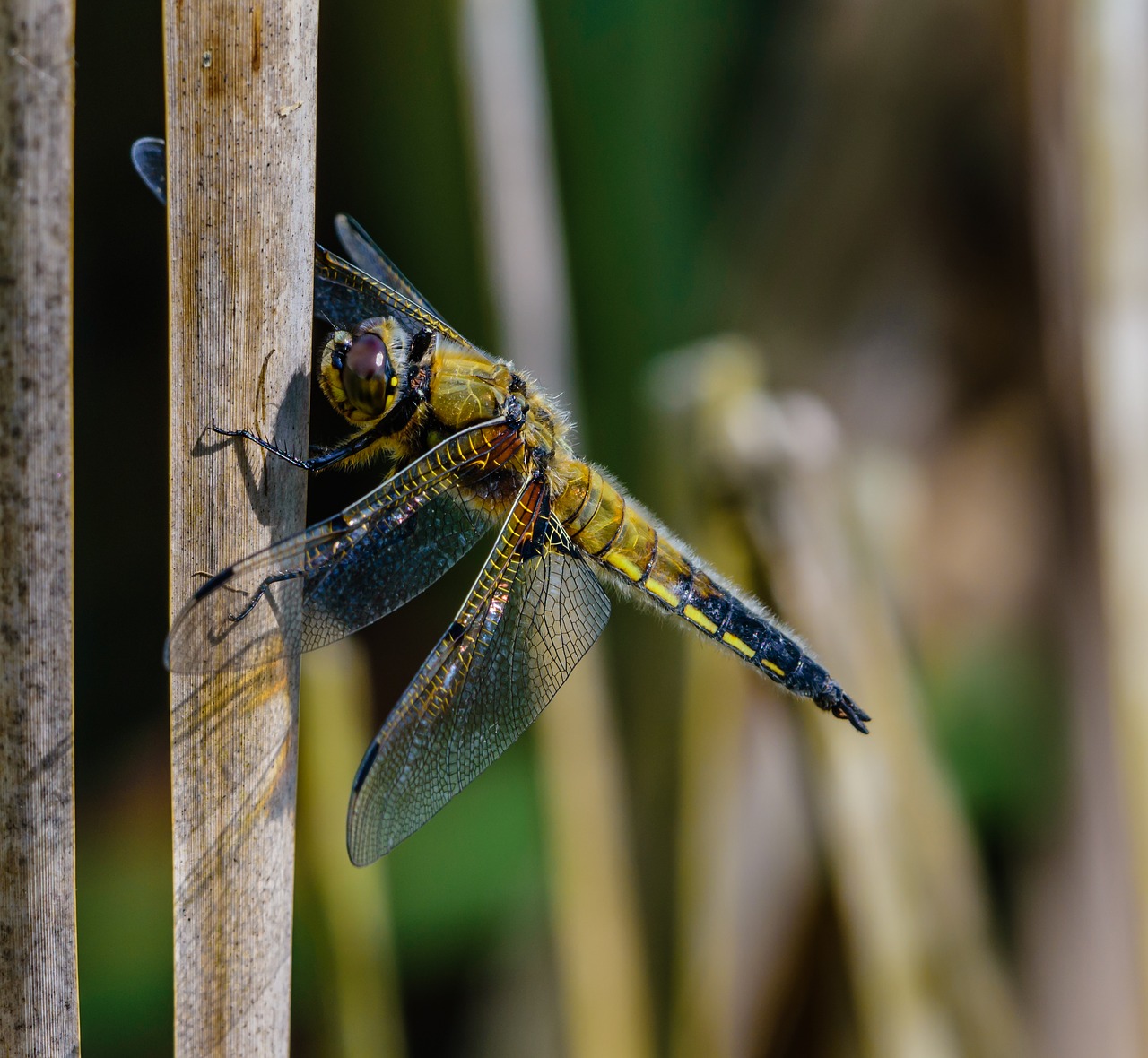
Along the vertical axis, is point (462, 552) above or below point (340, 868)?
above

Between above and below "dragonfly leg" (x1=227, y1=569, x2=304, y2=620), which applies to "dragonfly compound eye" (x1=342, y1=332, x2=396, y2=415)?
above

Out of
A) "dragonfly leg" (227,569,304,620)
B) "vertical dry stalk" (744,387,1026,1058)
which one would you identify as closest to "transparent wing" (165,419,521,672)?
"dragonfly leg" (227,569,304,620)

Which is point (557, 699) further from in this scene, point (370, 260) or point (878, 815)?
point (370, 260)

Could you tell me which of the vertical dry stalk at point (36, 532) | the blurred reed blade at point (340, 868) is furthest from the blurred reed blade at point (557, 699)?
the vertical dry stalk at point (36, 532)

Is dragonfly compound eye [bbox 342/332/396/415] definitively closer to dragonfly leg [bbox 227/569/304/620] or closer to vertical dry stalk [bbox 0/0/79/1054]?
dragonfly leg [bbox 227/569/304/620]

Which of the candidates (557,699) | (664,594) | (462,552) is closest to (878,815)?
(664,594)

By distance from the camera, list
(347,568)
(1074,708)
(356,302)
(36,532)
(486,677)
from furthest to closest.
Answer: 1. (1074,708)
2. (356,302)
3. (486,677)
4. (347,568)
5. (36,532)

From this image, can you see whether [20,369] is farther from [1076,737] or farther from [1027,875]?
[1027,875]

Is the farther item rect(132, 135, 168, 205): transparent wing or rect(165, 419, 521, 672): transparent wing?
rect(132, 135, 168, 205): transparent wing
